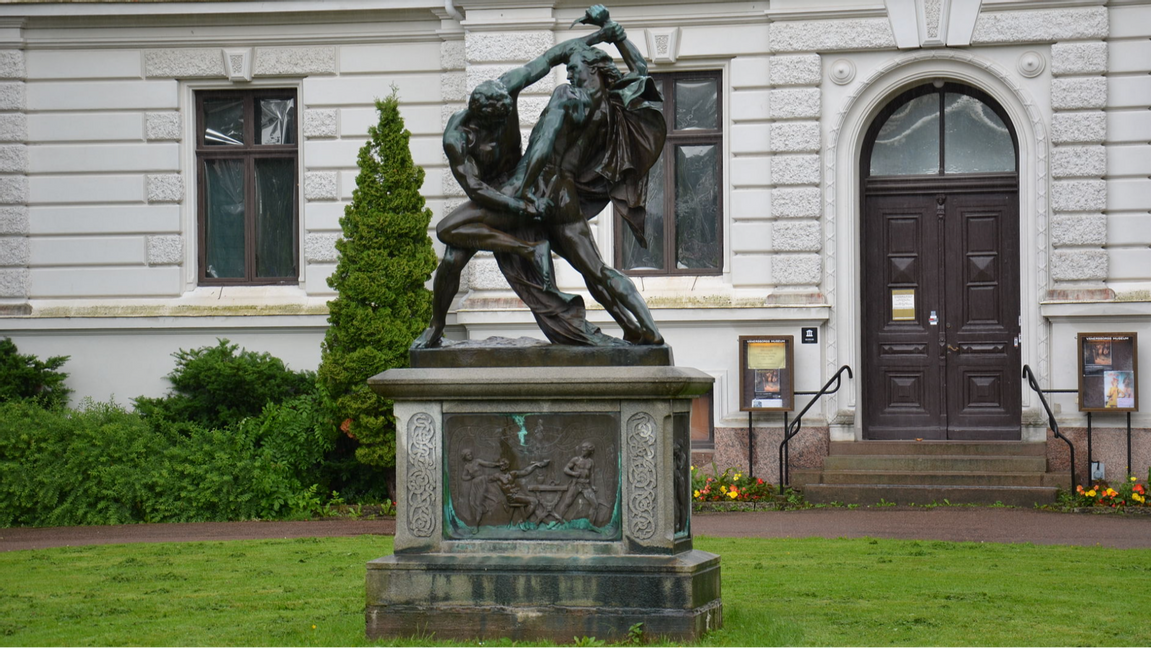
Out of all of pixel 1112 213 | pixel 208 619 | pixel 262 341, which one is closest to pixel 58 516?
pixel 262 341

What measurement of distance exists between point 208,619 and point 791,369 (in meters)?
9.15

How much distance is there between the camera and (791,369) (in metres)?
17.0

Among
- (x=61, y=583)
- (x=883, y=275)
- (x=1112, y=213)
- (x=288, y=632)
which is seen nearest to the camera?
(x=288, y=632)

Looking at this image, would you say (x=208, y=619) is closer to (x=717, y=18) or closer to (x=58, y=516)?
(x=58, y=516)

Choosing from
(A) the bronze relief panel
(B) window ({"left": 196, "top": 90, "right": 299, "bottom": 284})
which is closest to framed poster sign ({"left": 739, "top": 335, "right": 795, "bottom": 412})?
(B) window ({"left": 196, "top": 90, "right": 299, "bottom": 284})

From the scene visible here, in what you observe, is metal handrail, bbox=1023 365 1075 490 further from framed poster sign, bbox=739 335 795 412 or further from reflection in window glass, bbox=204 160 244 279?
reflection in window glass, bbox=204 160 244 279

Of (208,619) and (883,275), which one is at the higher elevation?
(883,275)

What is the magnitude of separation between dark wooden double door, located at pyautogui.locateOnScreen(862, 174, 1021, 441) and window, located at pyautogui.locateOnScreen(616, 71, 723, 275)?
5.87 feet

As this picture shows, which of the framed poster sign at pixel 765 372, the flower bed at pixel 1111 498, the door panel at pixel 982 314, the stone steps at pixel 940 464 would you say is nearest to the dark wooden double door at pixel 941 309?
the door panel at pixel 982 314

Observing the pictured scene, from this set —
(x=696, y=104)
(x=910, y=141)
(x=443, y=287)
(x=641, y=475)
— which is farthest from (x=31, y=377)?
(x=641, y=475)

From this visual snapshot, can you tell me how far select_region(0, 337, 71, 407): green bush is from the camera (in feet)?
58.8

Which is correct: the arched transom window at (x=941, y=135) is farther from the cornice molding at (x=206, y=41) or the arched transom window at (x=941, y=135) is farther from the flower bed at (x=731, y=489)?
the cornice molding at (x=206, y=41)

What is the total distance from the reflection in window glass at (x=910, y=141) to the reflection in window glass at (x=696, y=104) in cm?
192

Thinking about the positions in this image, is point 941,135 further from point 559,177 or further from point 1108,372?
point 559,177
